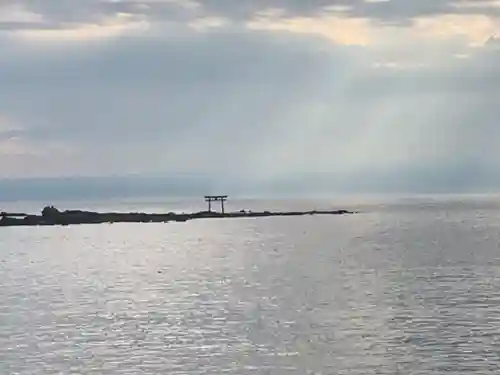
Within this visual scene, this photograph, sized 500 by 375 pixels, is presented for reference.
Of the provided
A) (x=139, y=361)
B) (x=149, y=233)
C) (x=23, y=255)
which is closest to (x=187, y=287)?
(x=139, y=361)

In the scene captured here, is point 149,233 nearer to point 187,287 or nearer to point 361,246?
point 361,246

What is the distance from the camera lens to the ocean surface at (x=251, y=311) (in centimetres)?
2944

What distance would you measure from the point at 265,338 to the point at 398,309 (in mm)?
9971

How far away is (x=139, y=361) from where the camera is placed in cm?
2941

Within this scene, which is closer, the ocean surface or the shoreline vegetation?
the ocean surface

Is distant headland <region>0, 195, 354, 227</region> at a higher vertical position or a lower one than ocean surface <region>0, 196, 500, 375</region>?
higher

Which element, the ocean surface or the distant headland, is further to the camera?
the distant headland

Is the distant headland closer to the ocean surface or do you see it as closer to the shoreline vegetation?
the shoreline vegetation

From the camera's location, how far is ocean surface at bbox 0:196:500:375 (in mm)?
29438

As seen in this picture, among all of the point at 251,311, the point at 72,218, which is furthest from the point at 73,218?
the point at 251,311

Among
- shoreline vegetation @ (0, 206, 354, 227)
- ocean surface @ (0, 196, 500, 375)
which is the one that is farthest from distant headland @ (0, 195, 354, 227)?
ocean surface @ (0, 196, 500, 375)

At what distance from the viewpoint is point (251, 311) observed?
41.2m

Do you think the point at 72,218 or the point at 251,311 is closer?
the point at 251,311

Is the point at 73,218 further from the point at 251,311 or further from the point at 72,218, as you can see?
the point at 251,311
